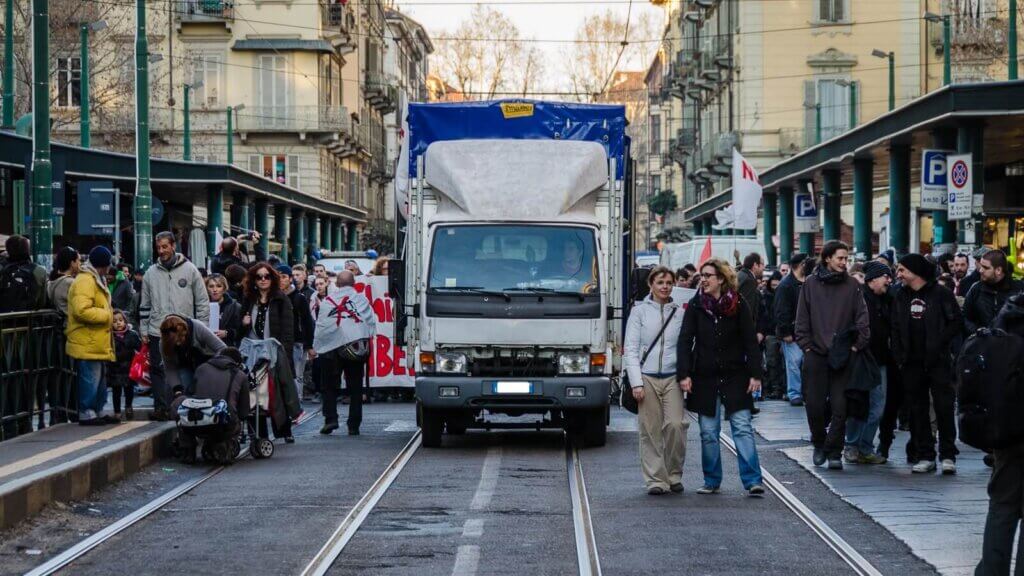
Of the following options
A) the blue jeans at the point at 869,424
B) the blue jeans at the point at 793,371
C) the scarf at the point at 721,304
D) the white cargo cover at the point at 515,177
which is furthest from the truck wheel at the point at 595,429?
the blue jeans at the point at 793,371

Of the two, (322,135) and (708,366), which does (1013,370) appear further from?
(322,135)

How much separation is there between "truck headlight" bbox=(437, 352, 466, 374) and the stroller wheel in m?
1.71

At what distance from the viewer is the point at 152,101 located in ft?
218

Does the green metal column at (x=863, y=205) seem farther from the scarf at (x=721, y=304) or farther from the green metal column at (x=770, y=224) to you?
the scarf at (x=721, y=304)

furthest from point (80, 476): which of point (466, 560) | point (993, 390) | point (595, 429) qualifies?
point (993, 390)

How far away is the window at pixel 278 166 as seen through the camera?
224 feet

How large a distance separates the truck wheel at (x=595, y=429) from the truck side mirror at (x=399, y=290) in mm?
1990

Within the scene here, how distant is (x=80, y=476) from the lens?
38.8 ft

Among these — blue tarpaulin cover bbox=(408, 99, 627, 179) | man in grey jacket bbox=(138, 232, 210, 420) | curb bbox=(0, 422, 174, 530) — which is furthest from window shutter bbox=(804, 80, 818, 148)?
curb bbox=(0, 422, 174, 530)

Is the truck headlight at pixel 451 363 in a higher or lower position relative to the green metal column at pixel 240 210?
lower

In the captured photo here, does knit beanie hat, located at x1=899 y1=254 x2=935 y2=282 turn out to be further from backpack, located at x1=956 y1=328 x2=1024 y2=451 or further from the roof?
the roof

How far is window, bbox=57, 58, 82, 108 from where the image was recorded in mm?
56787

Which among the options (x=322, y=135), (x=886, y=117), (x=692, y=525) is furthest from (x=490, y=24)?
(x=692, y=525)

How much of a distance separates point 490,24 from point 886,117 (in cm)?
5188
